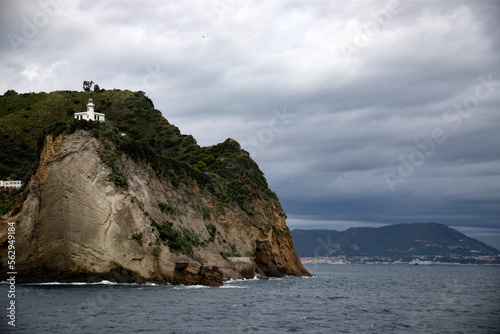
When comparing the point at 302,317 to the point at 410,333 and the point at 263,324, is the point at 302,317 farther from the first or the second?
the point at 410,333

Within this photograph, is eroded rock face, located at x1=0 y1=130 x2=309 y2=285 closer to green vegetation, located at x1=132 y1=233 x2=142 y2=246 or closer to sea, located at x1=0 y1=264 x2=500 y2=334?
green vegetation, located at x1=132 y1=233 x2=142 y2=246

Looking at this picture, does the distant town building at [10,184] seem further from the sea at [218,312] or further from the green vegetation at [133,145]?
the sea at [218,312]

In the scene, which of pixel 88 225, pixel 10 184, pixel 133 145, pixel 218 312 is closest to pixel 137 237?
pixel 88 225

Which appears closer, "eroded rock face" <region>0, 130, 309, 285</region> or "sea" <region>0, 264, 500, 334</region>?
"sea" <region>0, 264, 500, 334</region>

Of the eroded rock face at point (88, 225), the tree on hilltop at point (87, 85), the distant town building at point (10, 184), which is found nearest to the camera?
the eroded rock face at point (88, 225)

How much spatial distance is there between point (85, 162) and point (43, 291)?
18.0 metres

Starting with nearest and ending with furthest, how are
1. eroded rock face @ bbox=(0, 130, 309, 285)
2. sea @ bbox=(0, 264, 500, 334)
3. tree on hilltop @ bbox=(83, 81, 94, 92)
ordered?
sea @ bbox=(0, 264, 500, 334)
eroded rock face @ bbox=(0, 130, 309, 285)
tree on hilltop @ bbox=(83, 81, 94, 92)

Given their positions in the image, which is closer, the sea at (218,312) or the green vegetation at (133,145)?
the sea at (218,312)

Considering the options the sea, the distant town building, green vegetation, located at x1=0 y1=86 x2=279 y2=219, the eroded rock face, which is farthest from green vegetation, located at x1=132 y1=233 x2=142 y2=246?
the distant town building

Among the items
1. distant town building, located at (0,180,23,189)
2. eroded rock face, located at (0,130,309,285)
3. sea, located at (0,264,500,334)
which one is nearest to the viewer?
sea, located at (0,264,500,334)

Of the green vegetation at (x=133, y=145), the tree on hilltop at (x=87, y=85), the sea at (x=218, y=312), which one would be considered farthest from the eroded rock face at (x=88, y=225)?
the tree on hilltop at (x=87, y=85)

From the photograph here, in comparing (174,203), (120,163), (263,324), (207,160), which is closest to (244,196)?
(207,160)

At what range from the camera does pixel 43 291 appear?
2021 inches

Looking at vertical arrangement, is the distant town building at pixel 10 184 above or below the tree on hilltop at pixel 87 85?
below
